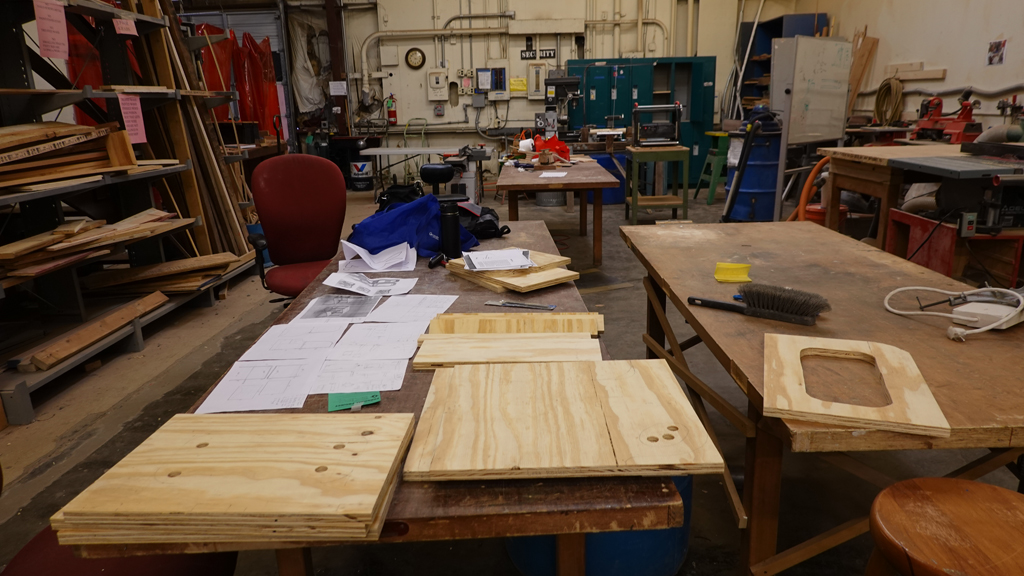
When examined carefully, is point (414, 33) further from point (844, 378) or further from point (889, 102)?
point (844, 378)

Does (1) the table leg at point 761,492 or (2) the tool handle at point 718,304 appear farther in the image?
(2) the tool handle at point 718,304

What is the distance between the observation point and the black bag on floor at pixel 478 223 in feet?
8.50

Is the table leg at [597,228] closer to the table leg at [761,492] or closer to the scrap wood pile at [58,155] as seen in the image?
the scrap wood pile at [58,155]

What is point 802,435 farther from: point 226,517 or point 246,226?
point 246,226

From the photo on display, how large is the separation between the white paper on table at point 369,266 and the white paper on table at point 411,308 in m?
0.34

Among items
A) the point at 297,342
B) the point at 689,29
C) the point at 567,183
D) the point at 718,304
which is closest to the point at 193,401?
the point at 297,342

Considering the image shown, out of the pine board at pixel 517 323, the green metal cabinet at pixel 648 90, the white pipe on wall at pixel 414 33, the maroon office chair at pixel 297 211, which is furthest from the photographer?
the white pipe on wall at pixel 414 33

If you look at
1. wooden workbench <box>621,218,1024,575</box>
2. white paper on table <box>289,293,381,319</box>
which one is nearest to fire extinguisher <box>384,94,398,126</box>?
wooden workbench <box>621,218,1024,575</box>

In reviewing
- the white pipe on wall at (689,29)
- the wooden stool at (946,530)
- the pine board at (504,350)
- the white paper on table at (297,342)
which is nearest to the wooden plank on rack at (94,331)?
the white paper on table at (297,342)

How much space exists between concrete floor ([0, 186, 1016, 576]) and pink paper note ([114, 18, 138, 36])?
1.72 metres

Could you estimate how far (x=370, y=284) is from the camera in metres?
1.98

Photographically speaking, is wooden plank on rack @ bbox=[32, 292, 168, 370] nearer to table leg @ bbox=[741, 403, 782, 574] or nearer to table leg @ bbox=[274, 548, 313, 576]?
table leg @ bbox=[274, 548, 313, 576]

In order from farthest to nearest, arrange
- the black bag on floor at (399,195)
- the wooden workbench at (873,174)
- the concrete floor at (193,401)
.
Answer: the wooden workbench at (873,174) < the black bag on floor at (399,195) < the concrete floor at (193,401)

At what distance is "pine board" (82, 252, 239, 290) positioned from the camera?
3.57 metres
